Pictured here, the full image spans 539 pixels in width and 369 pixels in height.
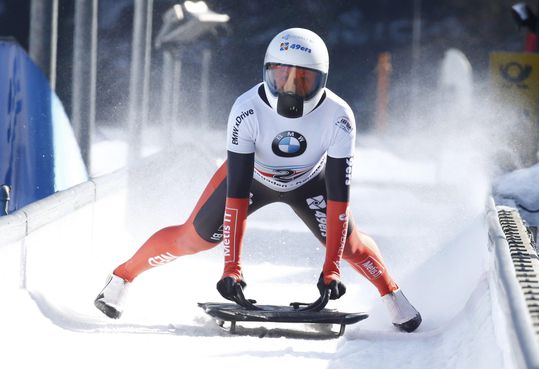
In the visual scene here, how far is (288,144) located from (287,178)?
246mm

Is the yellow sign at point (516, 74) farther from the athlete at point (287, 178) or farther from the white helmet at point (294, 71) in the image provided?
the white helmet at point (294, 71)

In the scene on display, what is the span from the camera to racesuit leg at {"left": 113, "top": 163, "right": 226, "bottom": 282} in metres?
5.92

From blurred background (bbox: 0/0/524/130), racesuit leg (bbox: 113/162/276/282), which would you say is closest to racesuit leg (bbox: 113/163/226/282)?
racesuit leg (bbox: 113/162/276/282)

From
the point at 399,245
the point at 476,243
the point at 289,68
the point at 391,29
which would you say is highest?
the point at 289,68

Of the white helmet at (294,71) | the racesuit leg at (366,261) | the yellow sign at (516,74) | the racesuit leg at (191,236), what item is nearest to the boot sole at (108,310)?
the racesuit leg at (191,236)

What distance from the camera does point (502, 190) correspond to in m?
8.27

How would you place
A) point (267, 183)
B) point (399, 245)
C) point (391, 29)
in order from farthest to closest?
point (391, 29), point (399, 245), point (267, 183)

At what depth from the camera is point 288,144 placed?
5699 millimetres

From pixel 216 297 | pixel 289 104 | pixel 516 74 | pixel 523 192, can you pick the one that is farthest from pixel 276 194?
pixel 516 74

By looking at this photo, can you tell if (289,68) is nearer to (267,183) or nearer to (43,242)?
(267,183)

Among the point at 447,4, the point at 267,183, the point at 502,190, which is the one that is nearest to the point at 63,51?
the point at 502,190

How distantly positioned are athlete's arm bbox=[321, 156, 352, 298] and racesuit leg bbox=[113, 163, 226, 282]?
64cm

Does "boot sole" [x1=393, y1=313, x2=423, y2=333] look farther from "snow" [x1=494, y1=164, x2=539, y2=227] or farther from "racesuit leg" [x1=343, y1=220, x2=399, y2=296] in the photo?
"snow" [x1=494, y1=164, x2=539, y2=227]

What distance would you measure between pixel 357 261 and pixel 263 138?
87cm
